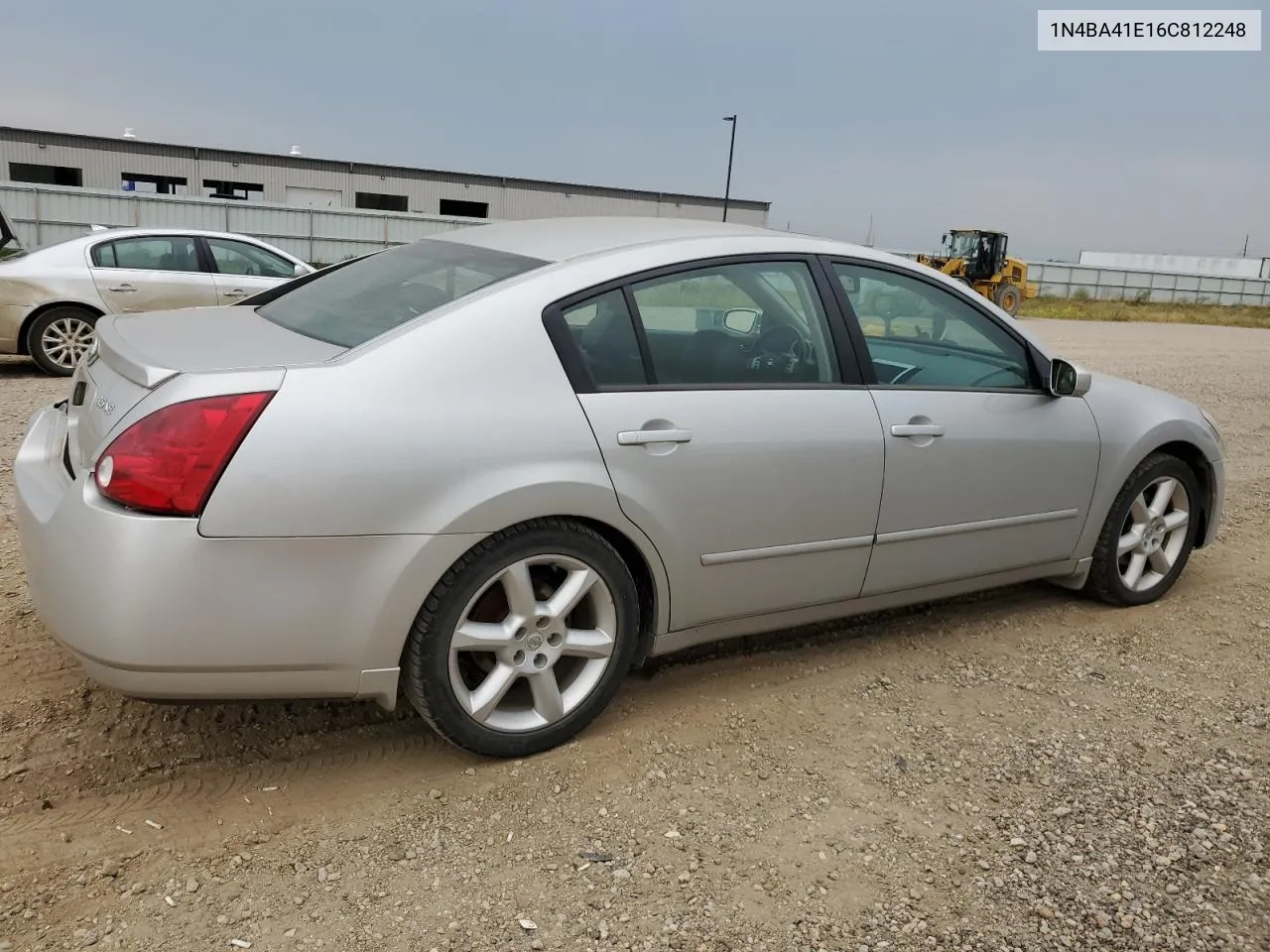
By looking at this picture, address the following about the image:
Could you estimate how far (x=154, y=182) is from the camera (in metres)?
38.3

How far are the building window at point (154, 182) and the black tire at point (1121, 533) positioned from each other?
38982mm

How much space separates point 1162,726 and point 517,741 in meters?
2.12

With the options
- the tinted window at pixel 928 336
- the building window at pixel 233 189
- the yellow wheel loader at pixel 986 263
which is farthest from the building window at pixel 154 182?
the tinted window at pixel 928 336

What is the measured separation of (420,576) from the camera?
8.43ft

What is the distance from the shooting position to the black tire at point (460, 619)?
2.64 metres

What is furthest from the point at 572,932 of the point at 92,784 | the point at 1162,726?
the point at 1162,726

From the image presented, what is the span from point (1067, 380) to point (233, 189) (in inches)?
1598

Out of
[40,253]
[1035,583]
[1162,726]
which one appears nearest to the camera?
[1162,726]

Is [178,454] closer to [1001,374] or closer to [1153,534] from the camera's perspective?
[1001,374]

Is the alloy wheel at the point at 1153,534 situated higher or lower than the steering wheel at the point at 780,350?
lower

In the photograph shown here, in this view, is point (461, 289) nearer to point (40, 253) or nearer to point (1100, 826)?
point (1100, 826)

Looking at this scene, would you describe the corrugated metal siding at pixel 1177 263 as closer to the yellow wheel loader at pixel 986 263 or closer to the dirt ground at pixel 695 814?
the yellow wheel loader at pixel 986 263

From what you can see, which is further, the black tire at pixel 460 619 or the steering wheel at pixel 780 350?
the steering wheel at pixel 780 350

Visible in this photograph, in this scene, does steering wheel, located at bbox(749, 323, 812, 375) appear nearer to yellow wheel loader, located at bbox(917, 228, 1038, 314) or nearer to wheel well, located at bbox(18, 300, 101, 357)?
wheel well, located at bbox(18, 300, 101, 357)
